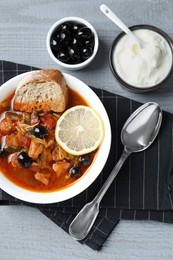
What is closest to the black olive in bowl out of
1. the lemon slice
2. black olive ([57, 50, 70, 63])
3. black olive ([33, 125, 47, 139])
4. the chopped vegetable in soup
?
black olive ([57, 50, 70, 63])

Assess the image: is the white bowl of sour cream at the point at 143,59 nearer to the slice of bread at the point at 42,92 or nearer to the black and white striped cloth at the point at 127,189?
the black and white striped cloth at the point at 127,189

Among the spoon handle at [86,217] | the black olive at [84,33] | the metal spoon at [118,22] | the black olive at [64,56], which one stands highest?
the metal spoon at [118,22]

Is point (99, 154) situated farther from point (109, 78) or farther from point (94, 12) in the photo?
point (94, 12)

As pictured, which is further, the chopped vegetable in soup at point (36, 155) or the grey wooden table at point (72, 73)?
the grey wooden table at point (72, 73)

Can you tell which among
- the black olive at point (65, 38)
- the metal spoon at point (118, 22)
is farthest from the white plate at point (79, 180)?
the metal spoon at point (118, 22)

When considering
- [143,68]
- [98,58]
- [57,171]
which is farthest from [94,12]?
[57,171]

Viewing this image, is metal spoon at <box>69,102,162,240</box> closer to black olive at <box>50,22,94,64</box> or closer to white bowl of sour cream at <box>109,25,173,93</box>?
white bowl of sour cream at <box>109,25,173,93</box>
